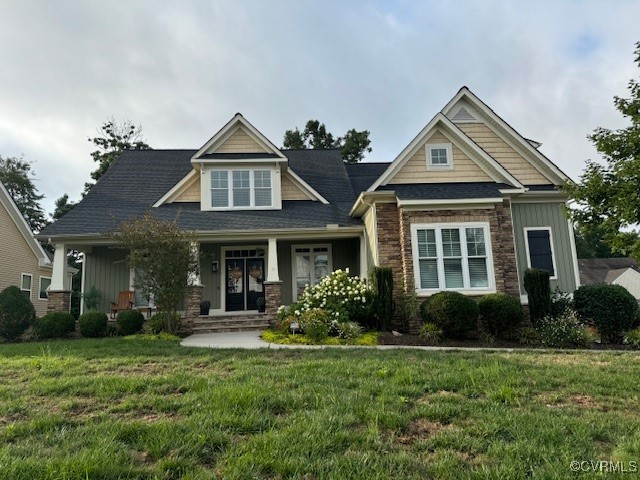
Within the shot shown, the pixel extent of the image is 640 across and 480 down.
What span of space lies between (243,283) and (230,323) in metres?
2.90

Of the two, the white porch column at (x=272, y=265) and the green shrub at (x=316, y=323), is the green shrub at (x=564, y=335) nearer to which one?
the green shrub at (x=316, y=323)

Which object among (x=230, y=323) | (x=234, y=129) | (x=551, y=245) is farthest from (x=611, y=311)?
(x=234, y=129)

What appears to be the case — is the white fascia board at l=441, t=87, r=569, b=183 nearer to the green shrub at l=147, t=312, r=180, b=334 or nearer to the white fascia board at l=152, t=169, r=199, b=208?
the white fascia board at l=152, t=169, r=199, b=208

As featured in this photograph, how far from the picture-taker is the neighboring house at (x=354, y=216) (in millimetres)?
11367

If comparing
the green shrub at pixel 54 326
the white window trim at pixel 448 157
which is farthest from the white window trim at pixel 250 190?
the green shrub at pixel 54 326

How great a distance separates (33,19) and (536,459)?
10944 mm

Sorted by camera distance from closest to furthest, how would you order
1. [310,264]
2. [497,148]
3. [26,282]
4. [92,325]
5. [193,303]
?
[92,325]
[193,303]
[497,148]
[310,264]
[26,282]

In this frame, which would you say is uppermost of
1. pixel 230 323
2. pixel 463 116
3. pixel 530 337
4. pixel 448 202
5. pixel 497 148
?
pixel 463 116

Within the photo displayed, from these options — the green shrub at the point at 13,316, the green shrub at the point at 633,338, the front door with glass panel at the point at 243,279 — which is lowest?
the green shrub at the point at 633,338

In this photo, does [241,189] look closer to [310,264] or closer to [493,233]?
[310,264]

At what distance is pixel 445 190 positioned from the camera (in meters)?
11.9

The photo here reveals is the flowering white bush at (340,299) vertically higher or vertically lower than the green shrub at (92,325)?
higher

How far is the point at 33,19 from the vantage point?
8.55 meters
